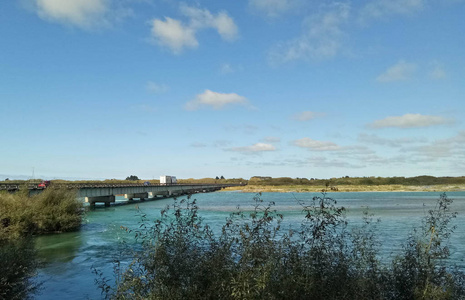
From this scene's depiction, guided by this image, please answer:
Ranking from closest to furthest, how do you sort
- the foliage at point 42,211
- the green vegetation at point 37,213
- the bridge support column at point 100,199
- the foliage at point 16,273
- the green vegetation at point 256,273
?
1. the green vegetation at point 256,273
2. the foliage at point 16,273
3. the green vegetation at point 37,213
4. the foliage at point 42,211
5. the bridge support column at point 100,199

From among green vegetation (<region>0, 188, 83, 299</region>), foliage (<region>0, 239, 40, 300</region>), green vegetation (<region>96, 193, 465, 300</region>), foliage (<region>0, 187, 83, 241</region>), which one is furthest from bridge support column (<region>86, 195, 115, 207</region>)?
green vegetation (<region>96, 193, 465, 300</region>)

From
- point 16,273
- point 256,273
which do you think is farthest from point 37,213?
point 256,273

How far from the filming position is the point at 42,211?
136 ft

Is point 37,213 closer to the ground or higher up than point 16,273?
higher up

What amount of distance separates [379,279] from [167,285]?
747cm

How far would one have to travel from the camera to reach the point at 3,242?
94.1 ft

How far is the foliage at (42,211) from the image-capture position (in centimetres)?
3675

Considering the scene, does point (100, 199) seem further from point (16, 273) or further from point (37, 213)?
point (16, 273)

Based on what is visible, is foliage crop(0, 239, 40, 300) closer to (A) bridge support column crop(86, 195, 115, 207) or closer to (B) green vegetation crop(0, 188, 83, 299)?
(B) green vegetation crop(0, 188, 83, 299)

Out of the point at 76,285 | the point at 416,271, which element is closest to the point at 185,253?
the point at 416,271

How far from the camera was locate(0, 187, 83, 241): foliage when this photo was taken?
121 feet

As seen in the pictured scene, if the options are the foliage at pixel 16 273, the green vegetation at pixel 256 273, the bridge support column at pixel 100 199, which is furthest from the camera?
the bridge support column at pixel 100 199

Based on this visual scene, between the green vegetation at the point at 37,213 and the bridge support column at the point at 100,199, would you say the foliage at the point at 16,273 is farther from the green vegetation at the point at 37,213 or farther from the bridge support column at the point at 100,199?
the bridge support column at the point at 100,199

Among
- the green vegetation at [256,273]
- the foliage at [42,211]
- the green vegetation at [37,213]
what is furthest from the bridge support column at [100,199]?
the green vegetation at [256,273]
